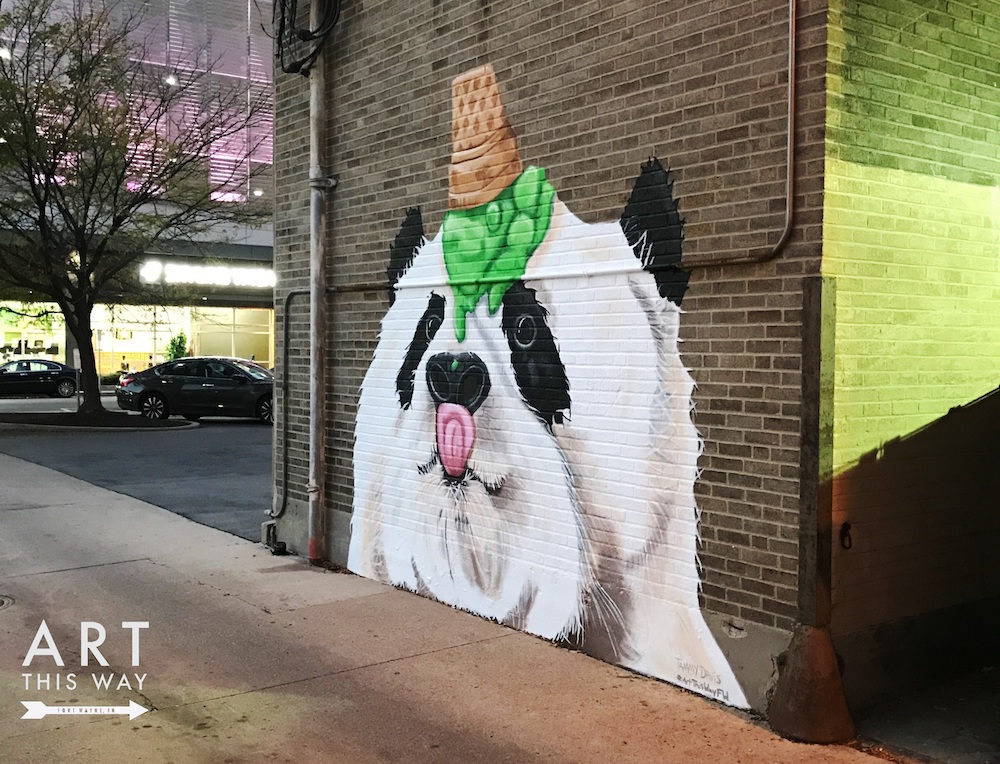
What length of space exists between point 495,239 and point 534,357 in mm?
904

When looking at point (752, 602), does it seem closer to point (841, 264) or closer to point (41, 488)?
point (841, 264)

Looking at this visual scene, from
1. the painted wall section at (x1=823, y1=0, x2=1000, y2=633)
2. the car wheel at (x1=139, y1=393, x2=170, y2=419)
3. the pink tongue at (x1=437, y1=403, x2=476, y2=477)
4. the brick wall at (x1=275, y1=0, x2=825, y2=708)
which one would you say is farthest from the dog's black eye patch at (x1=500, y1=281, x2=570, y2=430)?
the car wheel at (x1=139, y1=393, x2=170, y2=419)

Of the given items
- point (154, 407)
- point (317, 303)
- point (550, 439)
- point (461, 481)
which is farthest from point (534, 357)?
point (154, 407)

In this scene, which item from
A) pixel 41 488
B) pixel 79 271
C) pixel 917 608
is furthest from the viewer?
pixel 79 271

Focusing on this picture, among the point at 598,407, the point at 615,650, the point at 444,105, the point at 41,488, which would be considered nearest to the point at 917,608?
the point at 615,650

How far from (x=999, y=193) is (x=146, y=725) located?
17.9 ft

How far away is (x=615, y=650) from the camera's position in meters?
5.73

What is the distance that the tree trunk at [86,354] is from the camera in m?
21.3

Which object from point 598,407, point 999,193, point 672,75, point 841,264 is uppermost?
point 672,75

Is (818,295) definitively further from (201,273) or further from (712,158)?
(201,273)

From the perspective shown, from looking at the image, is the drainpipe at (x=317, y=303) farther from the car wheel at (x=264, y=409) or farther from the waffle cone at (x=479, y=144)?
the car wheel at (x=264, y=409)

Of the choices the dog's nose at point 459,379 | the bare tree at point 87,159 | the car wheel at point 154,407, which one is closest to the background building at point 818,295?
the dog's nose at point 459,379

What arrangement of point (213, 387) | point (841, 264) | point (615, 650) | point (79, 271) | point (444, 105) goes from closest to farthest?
point (841, 264) < point (615, 650) < point (444, 105) < point (79, 271) < point (213, 387)

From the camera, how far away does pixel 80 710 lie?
502 centimetres
